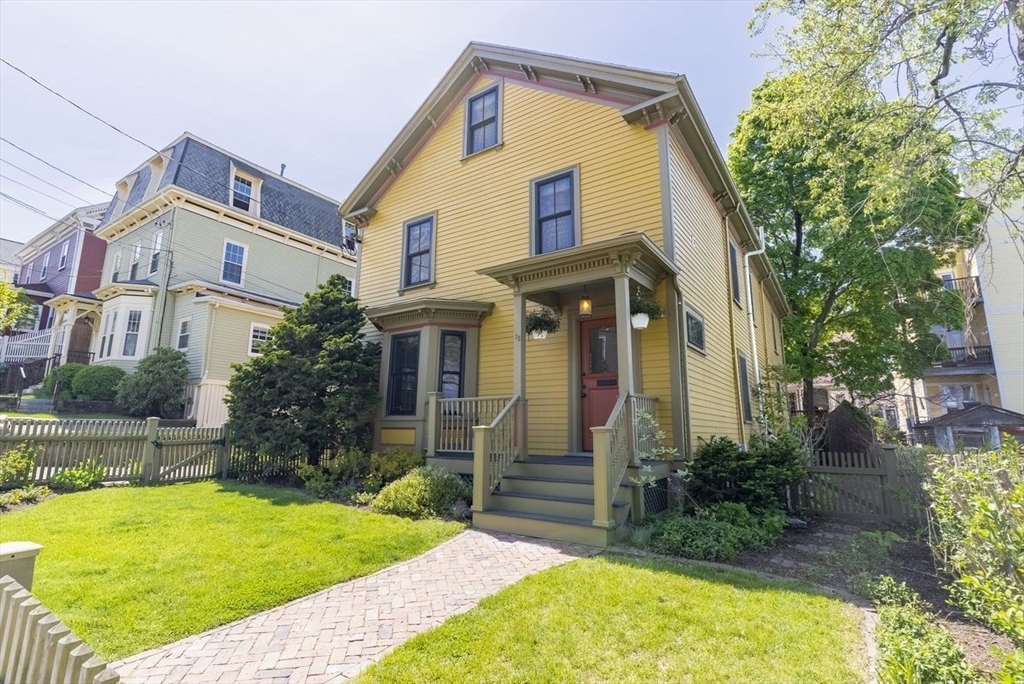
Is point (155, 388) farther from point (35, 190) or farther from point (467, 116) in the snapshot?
point (467, 116)

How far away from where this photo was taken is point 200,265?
18891 millimetres

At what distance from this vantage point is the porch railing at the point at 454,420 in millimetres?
8625

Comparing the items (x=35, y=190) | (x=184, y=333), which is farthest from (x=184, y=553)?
(x=184, y=333)

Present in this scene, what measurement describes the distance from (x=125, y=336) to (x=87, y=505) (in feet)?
43.8

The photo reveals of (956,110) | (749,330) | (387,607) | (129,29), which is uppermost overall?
(129,29)

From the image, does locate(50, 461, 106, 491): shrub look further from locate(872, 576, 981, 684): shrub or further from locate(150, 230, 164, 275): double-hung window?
locate(150, 230, 164, 275): double-hung window

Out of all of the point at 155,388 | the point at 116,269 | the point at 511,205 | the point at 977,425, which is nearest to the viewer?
the point at 511,205

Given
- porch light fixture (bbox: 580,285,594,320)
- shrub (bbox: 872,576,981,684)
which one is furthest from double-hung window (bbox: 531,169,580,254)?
shrub (bbox: 872,576,981,684)

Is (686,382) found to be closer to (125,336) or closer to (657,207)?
(657,207)

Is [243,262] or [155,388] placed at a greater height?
[243,262]

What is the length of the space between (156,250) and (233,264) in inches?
104

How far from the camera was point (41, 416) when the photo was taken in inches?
573

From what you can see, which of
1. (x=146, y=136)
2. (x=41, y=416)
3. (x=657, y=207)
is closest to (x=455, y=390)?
(x=657, y=207)

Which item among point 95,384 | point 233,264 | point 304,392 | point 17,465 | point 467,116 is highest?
point 467,116
